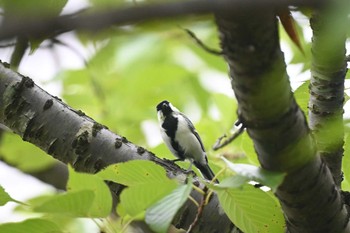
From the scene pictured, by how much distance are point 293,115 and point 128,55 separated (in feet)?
1.68

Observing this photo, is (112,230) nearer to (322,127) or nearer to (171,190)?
(171,190)

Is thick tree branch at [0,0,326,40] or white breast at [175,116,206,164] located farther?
white breast at [175,116,206,164]

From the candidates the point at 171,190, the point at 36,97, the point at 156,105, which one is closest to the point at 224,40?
the point at 171,190

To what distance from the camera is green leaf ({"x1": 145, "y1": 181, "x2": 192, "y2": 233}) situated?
72 centimetres

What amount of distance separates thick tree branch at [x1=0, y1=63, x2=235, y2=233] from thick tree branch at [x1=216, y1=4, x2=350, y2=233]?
0.88 feet

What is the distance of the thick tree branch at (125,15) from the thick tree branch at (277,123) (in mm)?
107

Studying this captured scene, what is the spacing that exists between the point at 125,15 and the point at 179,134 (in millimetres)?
1855

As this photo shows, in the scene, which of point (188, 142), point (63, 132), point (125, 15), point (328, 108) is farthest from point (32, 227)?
point (188, 142)

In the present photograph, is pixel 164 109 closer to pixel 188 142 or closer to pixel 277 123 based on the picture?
pixel 188 142

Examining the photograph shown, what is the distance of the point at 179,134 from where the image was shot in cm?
212

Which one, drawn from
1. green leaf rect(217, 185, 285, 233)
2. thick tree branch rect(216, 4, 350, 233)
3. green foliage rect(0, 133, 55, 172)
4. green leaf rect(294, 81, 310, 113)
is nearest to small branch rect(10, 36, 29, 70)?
thick tree branch rect(216, 4, 350, 233)

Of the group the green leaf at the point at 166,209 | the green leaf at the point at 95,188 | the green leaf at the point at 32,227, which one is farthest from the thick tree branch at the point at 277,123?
the green leaf at the point at 32,227

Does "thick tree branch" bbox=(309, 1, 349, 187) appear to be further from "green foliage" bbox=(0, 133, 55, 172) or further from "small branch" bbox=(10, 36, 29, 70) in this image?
"green foliage" bbox=(0, 133, 55, 172)

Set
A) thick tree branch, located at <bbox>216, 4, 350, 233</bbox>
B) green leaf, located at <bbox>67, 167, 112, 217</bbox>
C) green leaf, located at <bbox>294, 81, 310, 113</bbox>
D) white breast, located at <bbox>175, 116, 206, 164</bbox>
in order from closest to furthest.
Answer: thick tree branch, located at <bbox>216, 4, 350, 233</bbox> → green leaf, located at <bbox>67, 167, 112, 217</bbox> → green leaf, located at <bbox>294, 81, 310, 113</bbox> → white breast, located at <bbox>175, 116, 206, 164</bbox>
